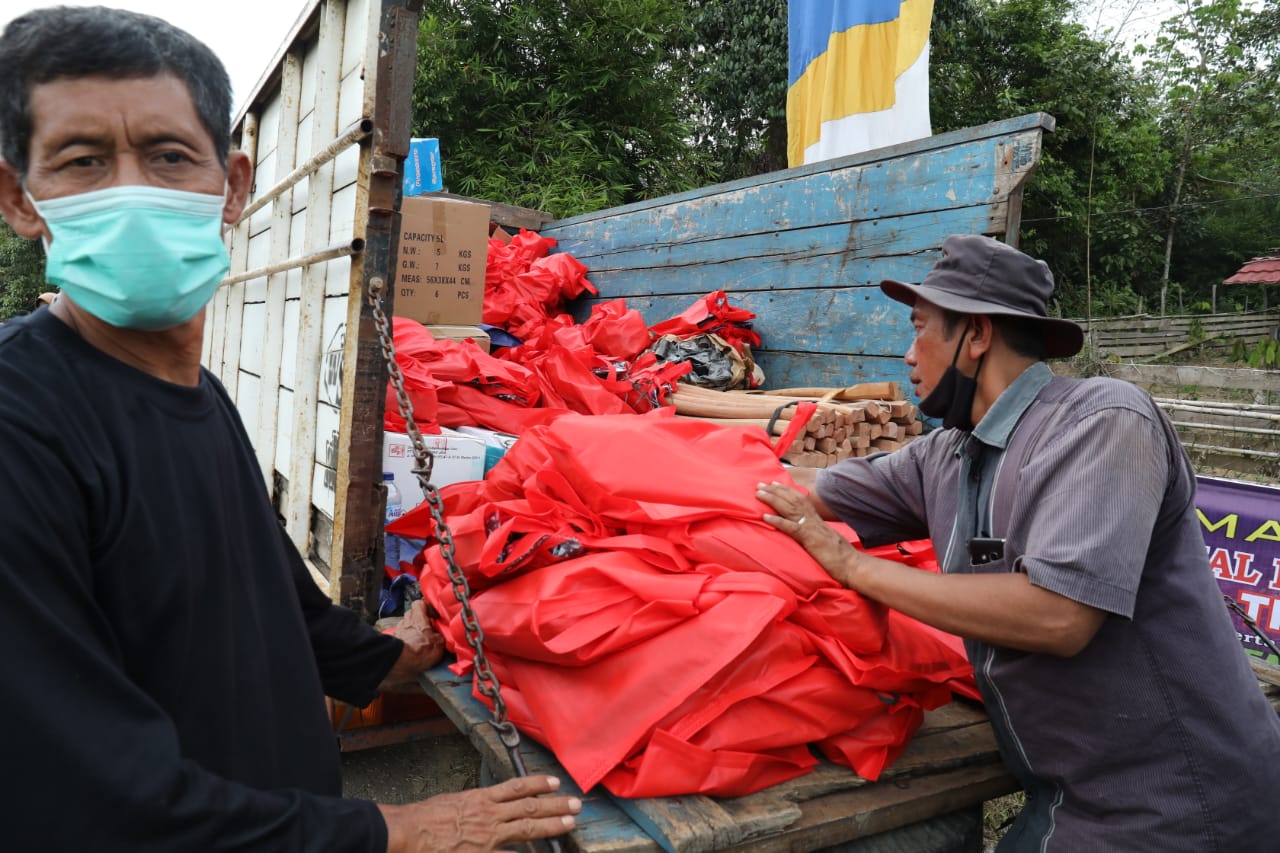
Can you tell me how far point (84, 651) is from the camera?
97 cm

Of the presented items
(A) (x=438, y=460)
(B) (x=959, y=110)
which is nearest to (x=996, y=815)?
(A) (x=438, y=460)

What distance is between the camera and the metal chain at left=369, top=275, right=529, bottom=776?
1628 mm

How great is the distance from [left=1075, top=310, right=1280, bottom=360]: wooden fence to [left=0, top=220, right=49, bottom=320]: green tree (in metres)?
26.8

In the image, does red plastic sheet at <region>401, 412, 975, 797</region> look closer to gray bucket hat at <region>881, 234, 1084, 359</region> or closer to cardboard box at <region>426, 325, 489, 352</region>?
gray bucket hat at <region>881, 234, 1084, 359</region>

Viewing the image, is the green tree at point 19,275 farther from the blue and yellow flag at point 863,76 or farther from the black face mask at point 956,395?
the black face mask at point 956,395

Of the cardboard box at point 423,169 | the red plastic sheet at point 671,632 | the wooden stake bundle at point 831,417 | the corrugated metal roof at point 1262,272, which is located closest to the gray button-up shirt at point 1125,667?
the red plastic sheet at point 671,632

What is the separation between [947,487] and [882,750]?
0.72 metres

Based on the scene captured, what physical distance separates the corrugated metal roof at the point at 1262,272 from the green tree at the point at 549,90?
13732 millimetres

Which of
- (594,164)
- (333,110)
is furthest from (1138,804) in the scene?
(594,164)

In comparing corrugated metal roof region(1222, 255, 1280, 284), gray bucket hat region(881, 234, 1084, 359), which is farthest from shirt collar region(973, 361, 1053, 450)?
corrugated metal roof region(1222, 255, 1280, 284)

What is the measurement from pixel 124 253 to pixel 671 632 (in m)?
1.21

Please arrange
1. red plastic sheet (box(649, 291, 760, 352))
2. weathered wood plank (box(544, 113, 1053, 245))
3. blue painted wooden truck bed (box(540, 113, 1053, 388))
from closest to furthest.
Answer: weathered wood plank (box(544, 113, 1053, 245)) < blue painted wooden truck bed (box(540, 113, 1053, 388)) < red plastic sheet (box(649, 291, 760, 352))

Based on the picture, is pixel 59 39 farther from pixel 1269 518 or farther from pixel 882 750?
pixel 1269 518

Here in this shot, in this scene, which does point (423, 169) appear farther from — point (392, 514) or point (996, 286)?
point (996, 286)
